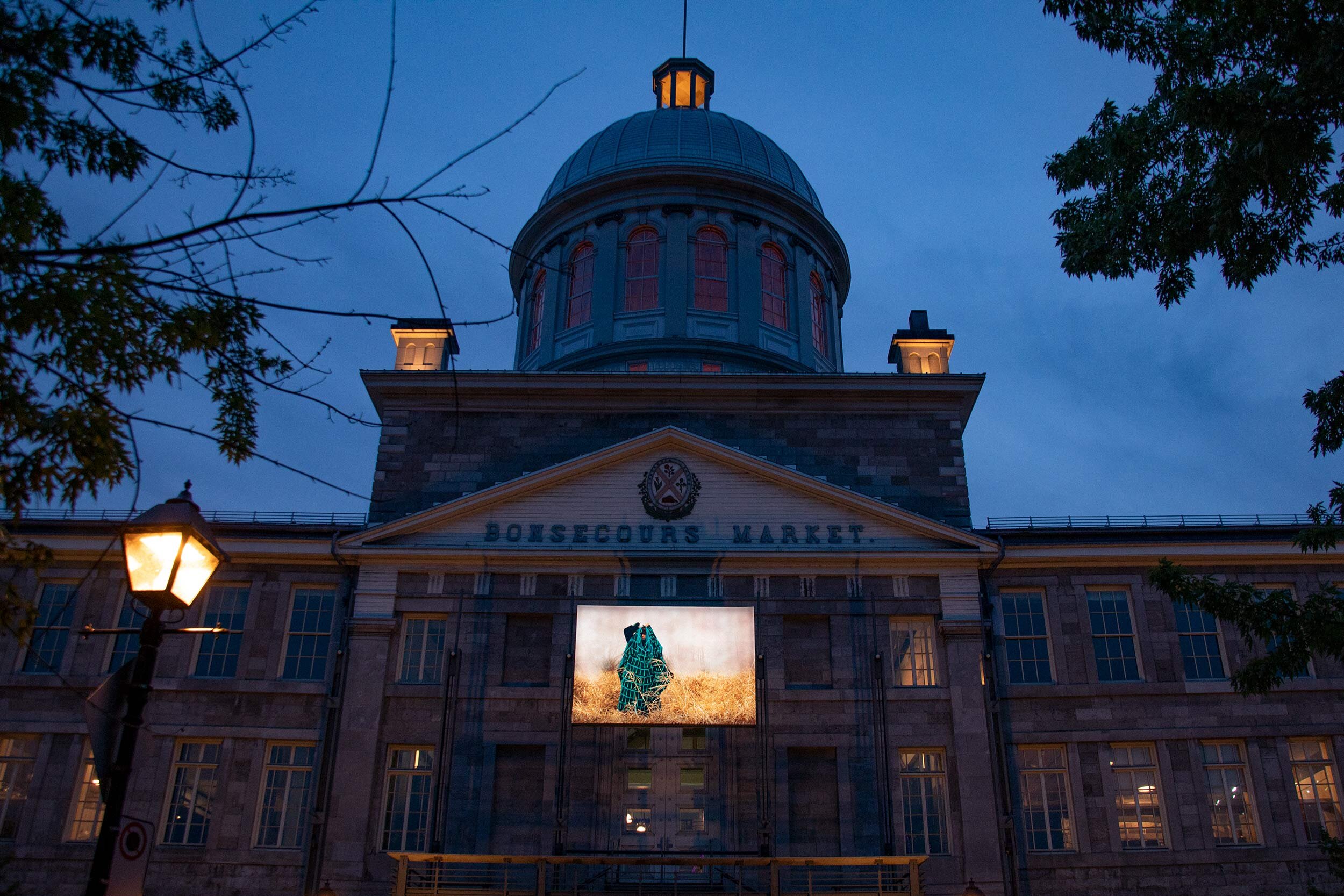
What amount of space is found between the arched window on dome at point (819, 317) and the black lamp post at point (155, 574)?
27574 millimetres

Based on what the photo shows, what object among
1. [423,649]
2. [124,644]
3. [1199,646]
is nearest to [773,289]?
[1199,646]

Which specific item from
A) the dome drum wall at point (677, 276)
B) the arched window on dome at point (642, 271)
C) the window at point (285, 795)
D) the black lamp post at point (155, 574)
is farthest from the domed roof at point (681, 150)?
the black lamp post at point (155, 574)

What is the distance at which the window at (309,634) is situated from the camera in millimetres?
24703

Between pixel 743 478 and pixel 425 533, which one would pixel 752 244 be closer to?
pixel 743 478

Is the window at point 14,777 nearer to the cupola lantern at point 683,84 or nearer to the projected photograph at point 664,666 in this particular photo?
the projected photograph at point 664,666

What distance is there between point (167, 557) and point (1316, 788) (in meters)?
24.7

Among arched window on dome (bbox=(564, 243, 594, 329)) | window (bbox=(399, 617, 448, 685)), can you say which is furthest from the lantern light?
arched window on dome (bbox=(564, 243, 594, 329))

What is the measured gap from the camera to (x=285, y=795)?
23594mm

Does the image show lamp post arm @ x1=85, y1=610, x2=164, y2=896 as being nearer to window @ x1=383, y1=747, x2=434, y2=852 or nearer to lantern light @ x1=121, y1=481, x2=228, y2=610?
lantern light @ x1=121, y1=481, x2=228, y2=610

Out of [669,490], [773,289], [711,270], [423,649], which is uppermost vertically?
[711,270]

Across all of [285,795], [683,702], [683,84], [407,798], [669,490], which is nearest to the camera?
[683,702]

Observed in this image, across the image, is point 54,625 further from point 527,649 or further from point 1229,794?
point 1229,794

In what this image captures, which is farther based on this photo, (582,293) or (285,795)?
(582,293)

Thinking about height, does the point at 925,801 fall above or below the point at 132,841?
above
